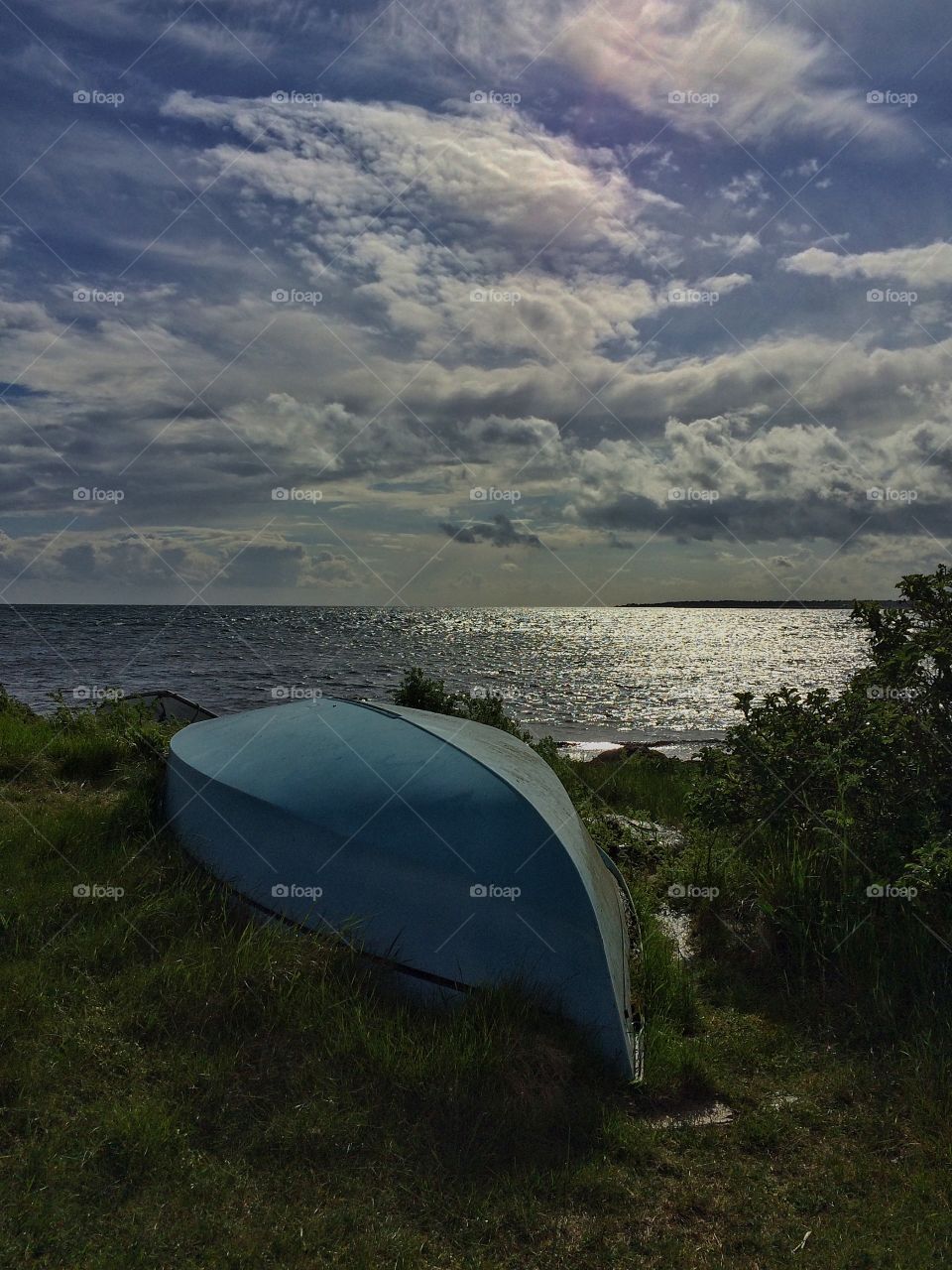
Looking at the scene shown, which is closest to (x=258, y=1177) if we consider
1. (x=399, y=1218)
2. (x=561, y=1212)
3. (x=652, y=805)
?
(x=399, y=1218)

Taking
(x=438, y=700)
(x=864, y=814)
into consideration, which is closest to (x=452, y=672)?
(x=438, y=700)

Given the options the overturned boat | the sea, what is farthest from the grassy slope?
the sea

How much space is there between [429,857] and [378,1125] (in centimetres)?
139

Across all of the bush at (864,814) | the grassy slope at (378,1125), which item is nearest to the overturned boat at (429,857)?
the grassy slope at (378,1125)

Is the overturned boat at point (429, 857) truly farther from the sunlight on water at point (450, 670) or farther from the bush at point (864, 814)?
the sunlight on water at point (450, 670)

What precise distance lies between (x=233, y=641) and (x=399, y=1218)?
6154 cm

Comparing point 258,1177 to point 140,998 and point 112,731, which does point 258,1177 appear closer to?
point 140,998

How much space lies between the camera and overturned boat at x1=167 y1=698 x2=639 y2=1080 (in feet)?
15.2

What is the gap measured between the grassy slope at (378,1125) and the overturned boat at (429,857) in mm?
218

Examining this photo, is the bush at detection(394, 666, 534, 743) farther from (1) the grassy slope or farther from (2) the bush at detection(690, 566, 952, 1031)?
(1) the grassy slope

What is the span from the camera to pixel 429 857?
4.85m

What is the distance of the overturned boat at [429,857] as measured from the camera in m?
4.64

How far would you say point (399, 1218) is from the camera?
3.51m

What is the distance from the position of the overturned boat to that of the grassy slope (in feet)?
0.71
